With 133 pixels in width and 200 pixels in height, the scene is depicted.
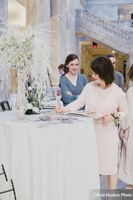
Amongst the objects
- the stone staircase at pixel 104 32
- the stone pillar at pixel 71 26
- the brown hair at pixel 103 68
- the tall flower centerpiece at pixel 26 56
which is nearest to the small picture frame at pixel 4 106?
the tall flower centerpiece at pixel 26 56

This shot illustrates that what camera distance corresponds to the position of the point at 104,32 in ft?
58.1

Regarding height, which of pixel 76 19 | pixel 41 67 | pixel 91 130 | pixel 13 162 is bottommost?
pixel 13 162

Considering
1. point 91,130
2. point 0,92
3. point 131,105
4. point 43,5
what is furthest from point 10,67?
point 43,5

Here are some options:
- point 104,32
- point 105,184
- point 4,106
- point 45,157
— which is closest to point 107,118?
point 45,157

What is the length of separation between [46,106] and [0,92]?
1784 millimetres

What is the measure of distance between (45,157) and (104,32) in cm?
1494

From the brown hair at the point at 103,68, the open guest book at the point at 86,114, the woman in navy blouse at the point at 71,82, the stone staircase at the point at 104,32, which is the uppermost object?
the stone staircase at the point at 104,32

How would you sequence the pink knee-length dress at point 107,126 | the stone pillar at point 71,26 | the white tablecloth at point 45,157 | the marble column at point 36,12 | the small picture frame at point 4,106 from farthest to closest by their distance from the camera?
1. the stone pillar at point 71,26
2. the marble column at point 36,12
3. the small picture frame at point 4,106
4. the pink knee-length dress at point 107,126
5. the white tablecloth at point 45,157

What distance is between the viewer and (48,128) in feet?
10.8

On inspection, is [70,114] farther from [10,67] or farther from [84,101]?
[10,67]

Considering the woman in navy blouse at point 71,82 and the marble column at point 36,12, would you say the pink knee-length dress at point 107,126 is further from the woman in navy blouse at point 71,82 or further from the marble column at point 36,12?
the marble column at point 36,12

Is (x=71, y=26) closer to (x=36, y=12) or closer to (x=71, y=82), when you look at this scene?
(x=36, y=12)

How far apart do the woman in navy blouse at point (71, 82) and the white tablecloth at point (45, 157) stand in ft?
4.28

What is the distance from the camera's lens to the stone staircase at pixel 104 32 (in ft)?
57.5
